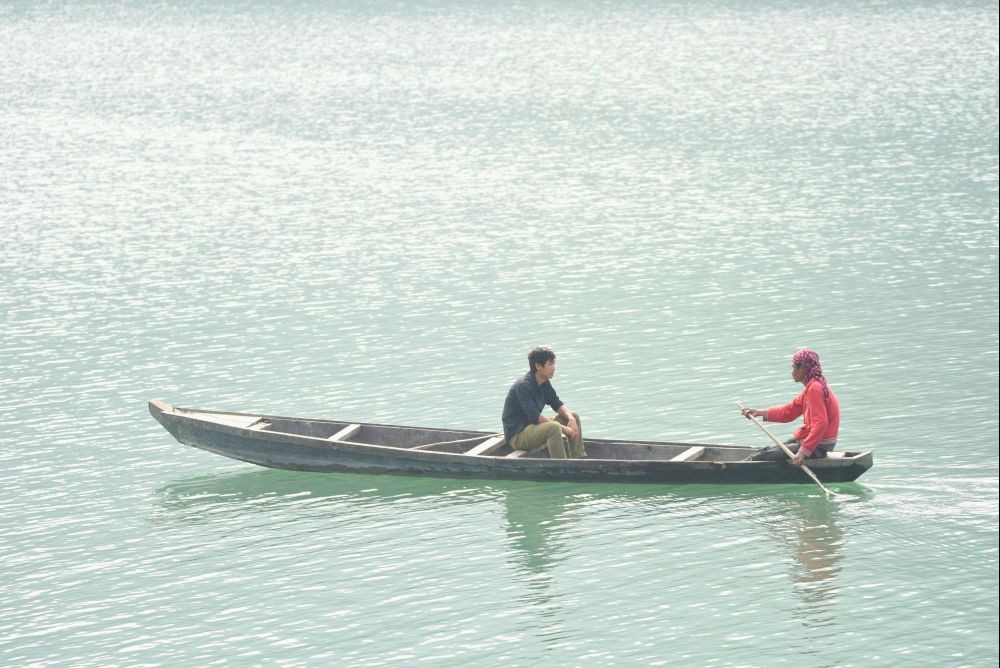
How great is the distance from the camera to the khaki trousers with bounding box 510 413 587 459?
1859 centimetres

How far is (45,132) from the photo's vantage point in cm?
5200

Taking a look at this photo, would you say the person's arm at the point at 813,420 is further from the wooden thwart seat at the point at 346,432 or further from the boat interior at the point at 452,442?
the wooden thwart seat at the point at 346,432

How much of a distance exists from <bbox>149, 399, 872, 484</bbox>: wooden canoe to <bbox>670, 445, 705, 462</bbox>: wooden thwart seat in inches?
0.5

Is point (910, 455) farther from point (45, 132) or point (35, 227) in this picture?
point (45, 132)

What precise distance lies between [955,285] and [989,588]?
582 inches

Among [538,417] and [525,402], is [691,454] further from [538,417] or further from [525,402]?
[525,402]

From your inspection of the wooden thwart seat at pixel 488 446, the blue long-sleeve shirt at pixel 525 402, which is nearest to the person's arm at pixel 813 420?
the blue long-sleeve shirt at pixel 525 402

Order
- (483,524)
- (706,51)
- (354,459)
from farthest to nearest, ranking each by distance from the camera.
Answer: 1. (706,51)
2. (354,459)
3. (483,524)

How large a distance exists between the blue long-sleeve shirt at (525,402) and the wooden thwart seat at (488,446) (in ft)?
0.70

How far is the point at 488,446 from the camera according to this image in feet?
62.5

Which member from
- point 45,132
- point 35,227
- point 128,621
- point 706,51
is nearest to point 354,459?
point 128,621

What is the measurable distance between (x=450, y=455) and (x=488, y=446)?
1.87ft

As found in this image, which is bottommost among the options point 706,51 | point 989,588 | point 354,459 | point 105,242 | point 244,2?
point 989,588

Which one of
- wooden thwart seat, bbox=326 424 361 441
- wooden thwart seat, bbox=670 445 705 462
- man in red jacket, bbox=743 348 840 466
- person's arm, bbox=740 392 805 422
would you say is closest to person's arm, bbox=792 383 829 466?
man in red jacket, bbox=743 348 840 466
